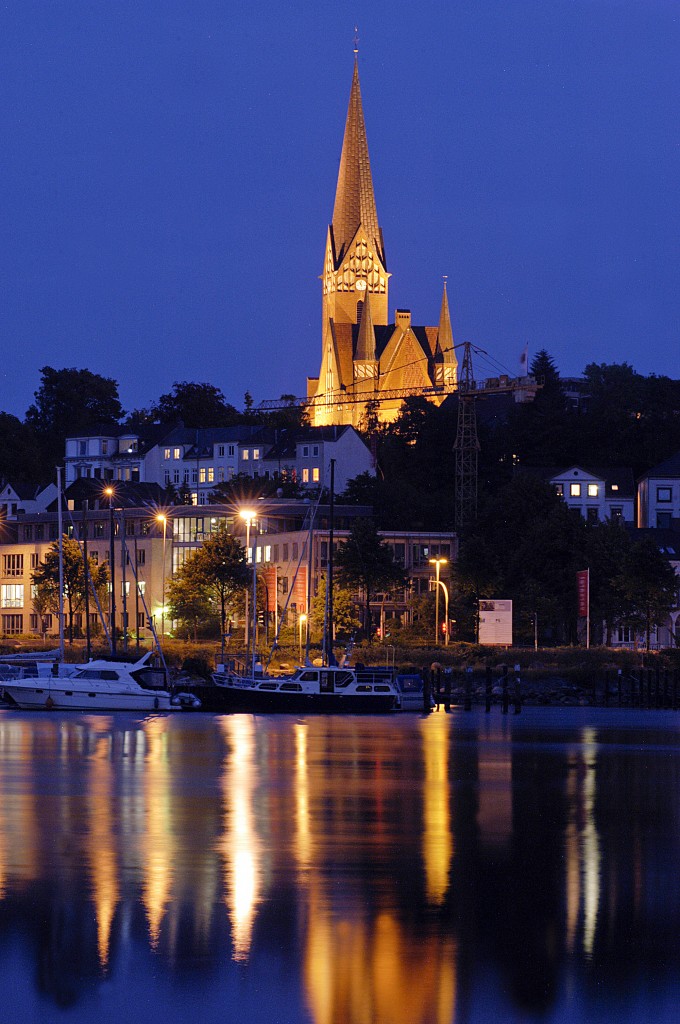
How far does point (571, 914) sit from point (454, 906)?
1923 mm

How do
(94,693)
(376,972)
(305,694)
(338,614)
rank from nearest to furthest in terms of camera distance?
(376,972), (305,694), (94,693), (338,614)

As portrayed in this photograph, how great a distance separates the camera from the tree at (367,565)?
12050 cm

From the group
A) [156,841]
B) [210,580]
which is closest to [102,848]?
[156,841]

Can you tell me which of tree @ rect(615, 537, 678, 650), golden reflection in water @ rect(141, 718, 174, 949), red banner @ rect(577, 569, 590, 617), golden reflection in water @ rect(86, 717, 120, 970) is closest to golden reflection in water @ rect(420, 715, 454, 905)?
golden reflection in water @ rect(141, 718, 174, 949)

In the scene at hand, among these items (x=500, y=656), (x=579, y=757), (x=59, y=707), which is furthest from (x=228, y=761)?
(x=500, y=656)

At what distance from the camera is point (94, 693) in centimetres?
8269

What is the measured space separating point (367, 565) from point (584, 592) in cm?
1879

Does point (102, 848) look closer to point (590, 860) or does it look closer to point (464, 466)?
point (590, 860)

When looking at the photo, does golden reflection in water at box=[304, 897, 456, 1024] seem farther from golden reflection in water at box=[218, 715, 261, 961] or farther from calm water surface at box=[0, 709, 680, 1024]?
golden reflection in water at box=[218, 715, 261, 961]

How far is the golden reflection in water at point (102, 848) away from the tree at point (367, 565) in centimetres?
6509

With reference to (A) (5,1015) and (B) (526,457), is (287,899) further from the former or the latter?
(B) (526,457)

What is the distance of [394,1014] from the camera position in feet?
66.3

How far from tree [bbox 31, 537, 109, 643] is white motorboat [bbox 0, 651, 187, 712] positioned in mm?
42632

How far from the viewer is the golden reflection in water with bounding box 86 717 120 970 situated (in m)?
25.1
